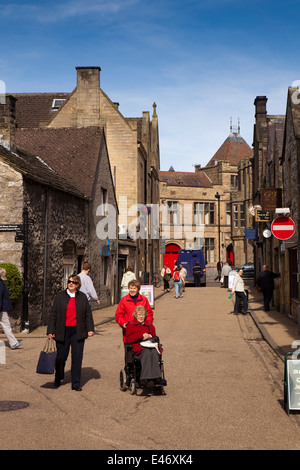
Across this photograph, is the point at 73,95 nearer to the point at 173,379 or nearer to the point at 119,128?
the point at 119,128

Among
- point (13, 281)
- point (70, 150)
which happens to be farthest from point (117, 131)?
point (13, 281)

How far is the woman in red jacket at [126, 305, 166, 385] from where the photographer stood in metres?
8.02

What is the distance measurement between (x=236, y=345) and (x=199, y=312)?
27.1 ft

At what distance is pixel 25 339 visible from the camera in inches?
550

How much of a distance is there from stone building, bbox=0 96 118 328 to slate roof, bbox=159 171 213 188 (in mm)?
46802

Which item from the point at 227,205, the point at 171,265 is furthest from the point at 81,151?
the point at 227,205

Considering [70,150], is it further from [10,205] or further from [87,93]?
[10,205]

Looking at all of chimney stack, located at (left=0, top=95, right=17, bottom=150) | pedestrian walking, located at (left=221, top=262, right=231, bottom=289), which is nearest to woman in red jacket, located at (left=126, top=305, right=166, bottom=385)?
chimney stack, located at (left=0, top=95, right=17, bottom=150)

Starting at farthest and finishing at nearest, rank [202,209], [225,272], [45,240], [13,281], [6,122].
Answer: [202,209] < [225,272] < [6,122] < [45,240] < [13,281]

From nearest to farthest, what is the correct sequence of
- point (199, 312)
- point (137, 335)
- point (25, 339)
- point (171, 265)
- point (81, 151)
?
point (137, 335) < point (25, 339) < point (199, 312) < point (81, 151) < point (171, 265)

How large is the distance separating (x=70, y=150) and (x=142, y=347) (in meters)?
16.0

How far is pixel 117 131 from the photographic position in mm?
33438

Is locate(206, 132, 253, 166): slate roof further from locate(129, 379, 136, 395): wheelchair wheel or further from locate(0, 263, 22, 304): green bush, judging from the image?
locate(129, 379, 136, 395): wheelchair wheel

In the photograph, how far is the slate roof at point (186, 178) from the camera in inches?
2856
